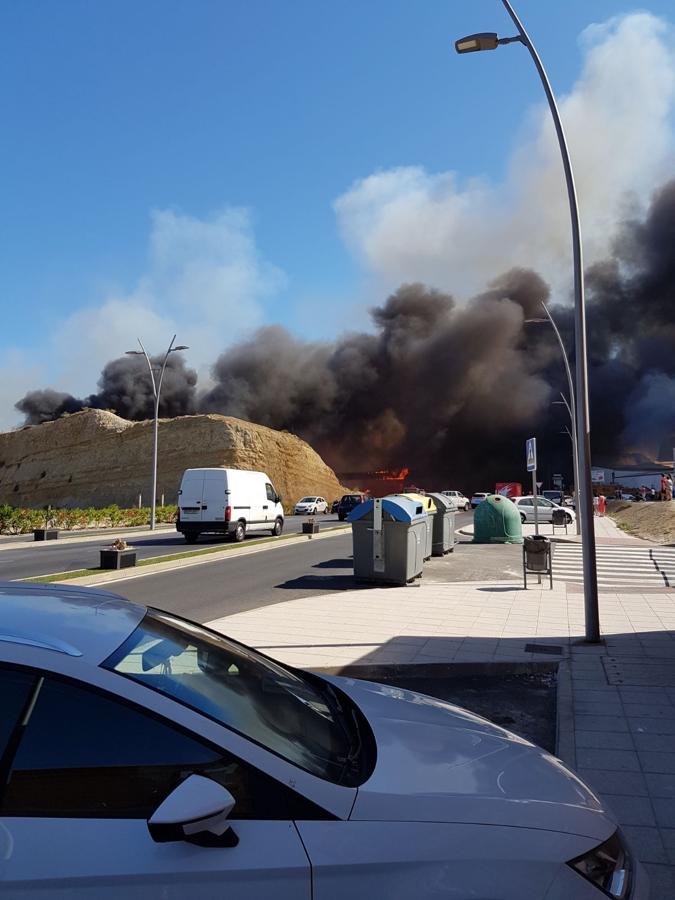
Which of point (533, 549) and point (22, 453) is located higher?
point (22, 453)

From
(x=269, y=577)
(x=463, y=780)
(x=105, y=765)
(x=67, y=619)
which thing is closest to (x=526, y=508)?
(x=269, y=577)

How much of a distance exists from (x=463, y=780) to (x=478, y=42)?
804 centimetres

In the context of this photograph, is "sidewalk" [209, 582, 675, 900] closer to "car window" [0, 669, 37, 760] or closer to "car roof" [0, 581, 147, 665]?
"car roof" [0, 581, 147, 665]

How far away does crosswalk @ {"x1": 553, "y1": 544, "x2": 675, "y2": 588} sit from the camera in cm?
1227

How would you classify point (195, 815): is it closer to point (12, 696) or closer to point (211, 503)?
point (12, 696)

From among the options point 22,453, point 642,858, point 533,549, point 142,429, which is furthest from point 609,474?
point 642,858

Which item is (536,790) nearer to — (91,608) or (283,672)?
(283,672)

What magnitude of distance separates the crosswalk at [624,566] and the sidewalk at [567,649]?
143 cm

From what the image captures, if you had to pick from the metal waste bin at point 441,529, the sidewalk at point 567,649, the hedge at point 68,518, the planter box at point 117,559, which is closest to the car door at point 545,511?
the metal waste bin at point 441,529

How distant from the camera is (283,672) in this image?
2.72 metres

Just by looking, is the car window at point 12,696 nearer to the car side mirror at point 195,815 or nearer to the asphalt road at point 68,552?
the car side mirror at point 195,815

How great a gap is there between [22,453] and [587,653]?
228ft

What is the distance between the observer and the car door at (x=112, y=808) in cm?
153

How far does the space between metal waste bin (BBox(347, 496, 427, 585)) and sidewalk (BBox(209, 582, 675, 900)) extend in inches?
20.2
